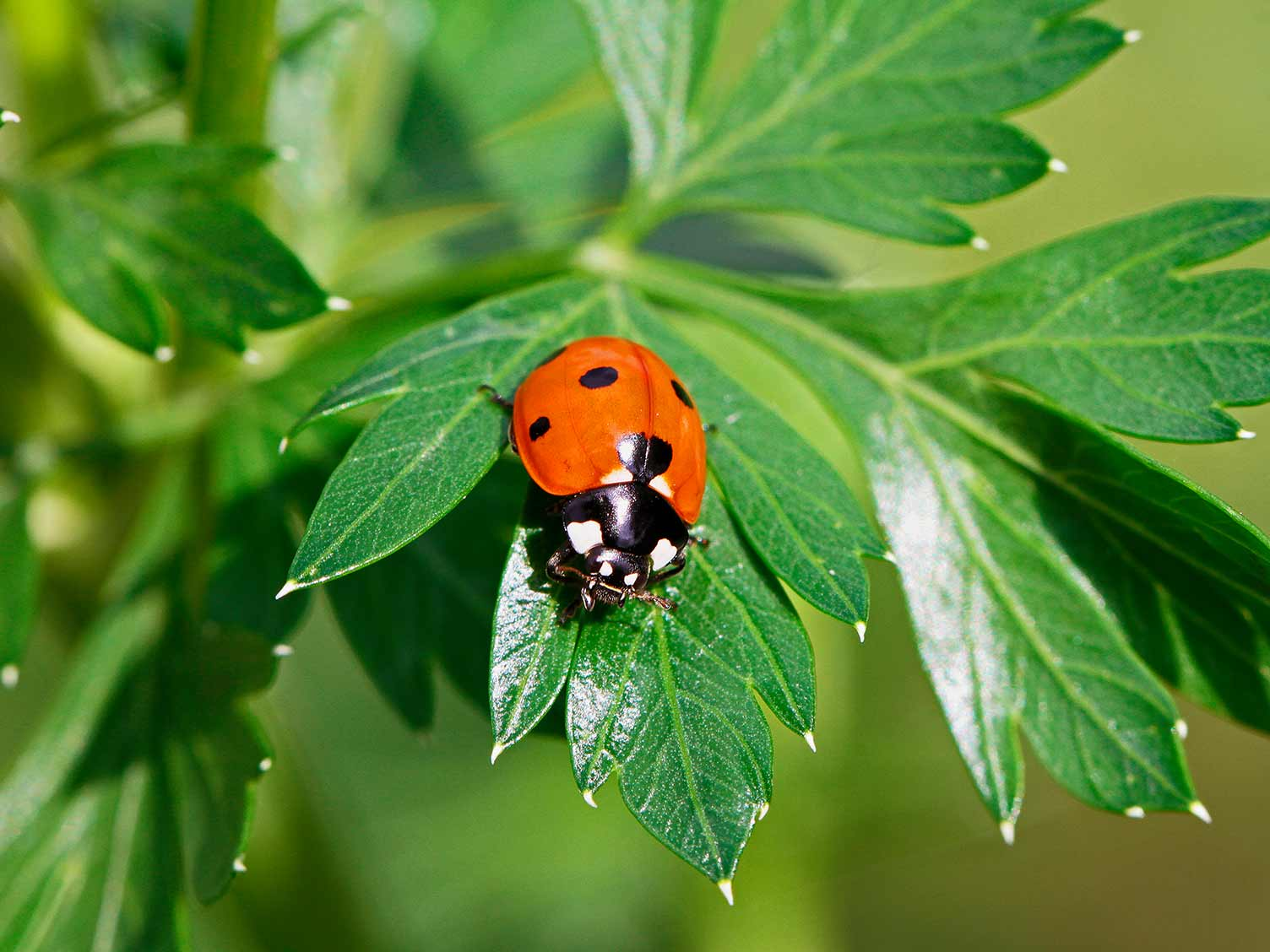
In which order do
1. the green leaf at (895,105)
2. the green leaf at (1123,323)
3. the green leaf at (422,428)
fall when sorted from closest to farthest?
1. the green leaf at (422,428)
2. the green leaf at (1123,323)
3. the green leaf at (895,105)

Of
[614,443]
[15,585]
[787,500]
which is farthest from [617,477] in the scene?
[15,585]

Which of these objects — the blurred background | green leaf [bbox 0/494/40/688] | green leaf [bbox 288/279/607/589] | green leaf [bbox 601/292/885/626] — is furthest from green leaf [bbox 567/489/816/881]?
green leaf [bbox 0/494/40/688]

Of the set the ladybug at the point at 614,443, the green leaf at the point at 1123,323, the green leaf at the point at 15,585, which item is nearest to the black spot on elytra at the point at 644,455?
the ladybug at the point at 614,443

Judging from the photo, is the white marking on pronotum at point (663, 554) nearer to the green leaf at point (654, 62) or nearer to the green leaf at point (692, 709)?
the green leaf at point (692, 709)

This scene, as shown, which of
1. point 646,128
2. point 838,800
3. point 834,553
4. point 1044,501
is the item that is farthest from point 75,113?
point 838,800

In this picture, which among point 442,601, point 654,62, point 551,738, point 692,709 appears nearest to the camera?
point 692,709

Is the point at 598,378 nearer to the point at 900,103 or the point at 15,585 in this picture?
the point at 900,103
